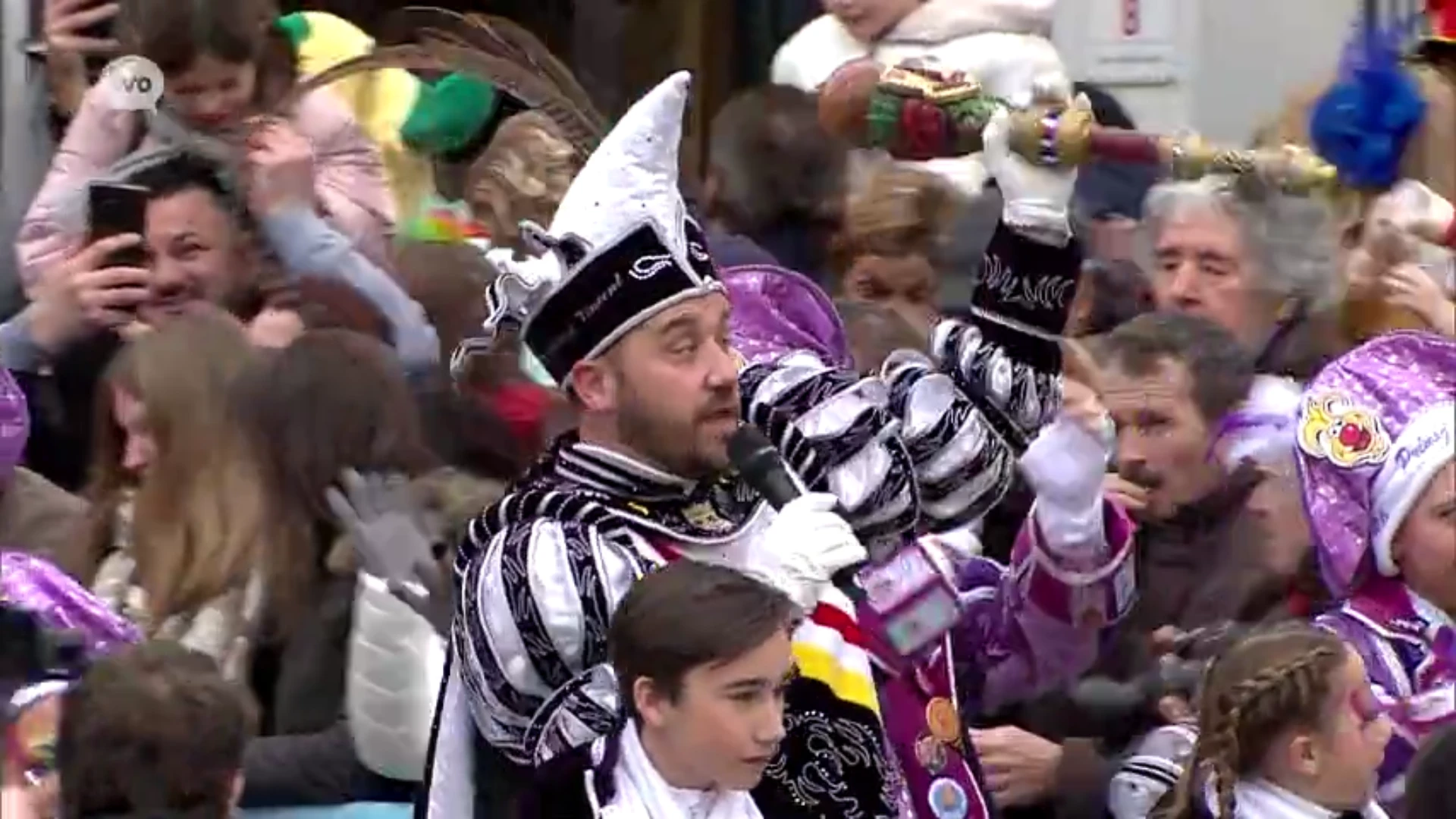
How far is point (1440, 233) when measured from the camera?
18.3 ft

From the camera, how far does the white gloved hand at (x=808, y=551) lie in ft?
13.7

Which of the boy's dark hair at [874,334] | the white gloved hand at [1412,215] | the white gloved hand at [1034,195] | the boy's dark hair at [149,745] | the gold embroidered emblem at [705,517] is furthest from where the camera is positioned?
the white gloved hand at [1412,215]

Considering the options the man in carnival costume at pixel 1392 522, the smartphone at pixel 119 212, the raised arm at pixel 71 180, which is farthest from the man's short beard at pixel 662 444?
the raised arm at pixel 71 180

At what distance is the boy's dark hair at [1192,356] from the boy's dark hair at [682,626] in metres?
1.54

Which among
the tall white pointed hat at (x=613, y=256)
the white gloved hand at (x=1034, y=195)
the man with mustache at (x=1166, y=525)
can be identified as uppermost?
the tall white pointed hat at (x=613, y=256)

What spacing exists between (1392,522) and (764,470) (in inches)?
43.2

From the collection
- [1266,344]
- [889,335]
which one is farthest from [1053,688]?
[1266,344]

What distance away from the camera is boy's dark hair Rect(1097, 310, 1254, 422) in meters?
5.46

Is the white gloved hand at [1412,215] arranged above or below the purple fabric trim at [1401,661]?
above

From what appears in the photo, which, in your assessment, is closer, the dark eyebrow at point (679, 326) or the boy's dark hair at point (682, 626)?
the boy's dark hair at point (682, 626)

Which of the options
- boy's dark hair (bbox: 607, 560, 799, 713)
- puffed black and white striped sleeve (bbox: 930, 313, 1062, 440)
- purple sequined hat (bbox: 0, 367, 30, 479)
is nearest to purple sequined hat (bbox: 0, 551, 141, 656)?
purple sequined hat (bbox: 0, 367, 30, 479)

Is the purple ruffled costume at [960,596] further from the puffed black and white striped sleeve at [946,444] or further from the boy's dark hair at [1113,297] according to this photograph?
the boy's dark hair at [1113,297]

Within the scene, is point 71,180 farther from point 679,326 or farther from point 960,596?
point 679,326

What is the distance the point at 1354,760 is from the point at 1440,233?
1244mm
